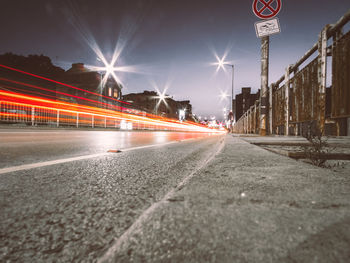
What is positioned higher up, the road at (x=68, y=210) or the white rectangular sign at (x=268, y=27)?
the white rectangular sign at (x=268, y=27)

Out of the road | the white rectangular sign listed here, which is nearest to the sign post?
the white rectangular sign

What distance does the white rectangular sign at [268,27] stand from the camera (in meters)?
5.92

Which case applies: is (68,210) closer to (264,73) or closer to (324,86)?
(324,86)

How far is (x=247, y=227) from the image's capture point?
0.56 m

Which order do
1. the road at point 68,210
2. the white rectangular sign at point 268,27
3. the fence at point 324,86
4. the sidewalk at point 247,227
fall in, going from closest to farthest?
the sidewalk at point 247,227 → the road at point 68,210 → the fence at point 324,86 → the white rectangular sign at point 268,27

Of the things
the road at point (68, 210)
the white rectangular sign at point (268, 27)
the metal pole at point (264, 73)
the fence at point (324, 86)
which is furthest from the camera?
the metal pole at point (264, 73)

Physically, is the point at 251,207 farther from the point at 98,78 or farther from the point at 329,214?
the point at 98,78

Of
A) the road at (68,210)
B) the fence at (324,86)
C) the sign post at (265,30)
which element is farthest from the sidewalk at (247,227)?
the sign post at (265,30)

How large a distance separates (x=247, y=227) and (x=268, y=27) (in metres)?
6.96

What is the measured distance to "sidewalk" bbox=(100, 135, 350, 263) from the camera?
1.50 feet

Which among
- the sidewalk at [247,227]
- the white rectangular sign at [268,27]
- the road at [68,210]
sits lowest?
the road at [68,210]

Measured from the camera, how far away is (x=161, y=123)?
109 feet

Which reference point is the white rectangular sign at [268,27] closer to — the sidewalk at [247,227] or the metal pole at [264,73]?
the metal pole at [264,73]

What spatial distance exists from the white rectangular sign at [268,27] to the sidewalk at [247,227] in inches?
254
